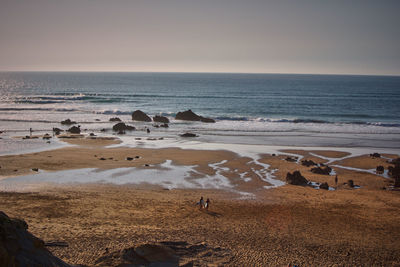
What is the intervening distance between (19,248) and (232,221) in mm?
11129

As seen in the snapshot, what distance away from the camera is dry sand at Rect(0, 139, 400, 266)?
44.6 ft

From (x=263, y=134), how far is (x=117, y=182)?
28.1 meters

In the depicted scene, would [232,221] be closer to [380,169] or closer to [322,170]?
[322,170]

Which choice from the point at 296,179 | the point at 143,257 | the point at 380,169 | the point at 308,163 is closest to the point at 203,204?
the point at 143,257

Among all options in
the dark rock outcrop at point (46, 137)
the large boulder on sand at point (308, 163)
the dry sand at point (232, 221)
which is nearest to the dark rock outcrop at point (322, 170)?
the dry sand at point (232, 221)

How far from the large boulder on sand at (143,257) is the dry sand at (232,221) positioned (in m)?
0.60

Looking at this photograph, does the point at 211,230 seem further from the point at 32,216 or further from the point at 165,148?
the point at 165,148

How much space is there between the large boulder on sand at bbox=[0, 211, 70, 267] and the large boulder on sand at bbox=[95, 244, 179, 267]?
2325mm

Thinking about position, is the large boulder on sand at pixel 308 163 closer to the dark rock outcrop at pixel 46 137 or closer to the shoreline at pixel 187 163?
the shoreline at pixel 187 163

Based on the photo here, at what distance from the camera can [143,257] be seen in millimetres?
11484

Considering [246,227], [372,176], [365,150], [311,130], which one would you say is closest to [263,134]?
[311,130]

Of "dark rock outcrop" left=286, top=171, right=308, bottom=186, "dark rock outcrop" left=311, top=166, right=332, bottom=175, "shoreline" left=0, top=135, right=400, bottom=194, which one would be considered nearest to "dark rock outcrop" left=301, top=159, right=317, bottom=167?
"shoreline" left=0, top=135, right=400, bottom=194

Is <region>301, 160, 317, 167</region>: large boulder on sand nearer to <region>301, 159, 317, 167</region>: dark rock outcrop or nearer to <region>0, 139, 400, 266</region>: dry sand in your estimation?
<region>301, 159, 317, 167</region>: dark rock outcrop

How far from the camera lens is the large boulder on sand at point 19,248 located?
7846 mm
